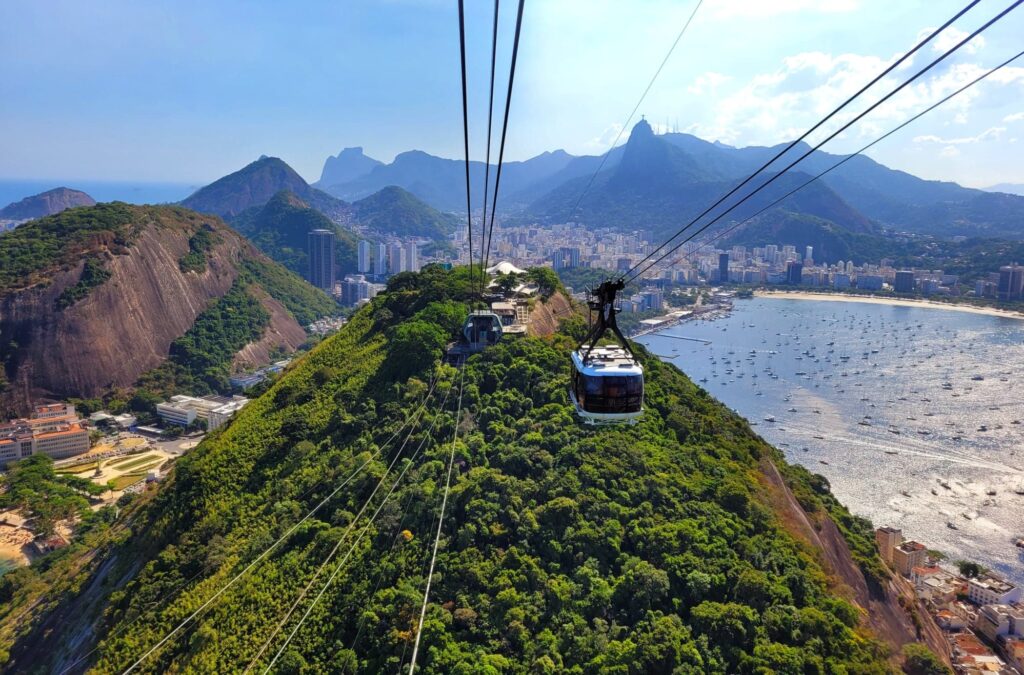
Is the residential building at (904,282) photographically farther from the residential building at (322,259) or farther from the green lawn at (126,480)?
the green lawn at (126,480)

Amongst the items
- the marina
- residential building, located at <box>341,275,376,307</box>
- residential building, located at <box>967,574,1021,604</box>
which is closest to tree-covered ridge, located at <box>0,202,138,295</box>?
residential building, located at <box>341,275,376,307</box>

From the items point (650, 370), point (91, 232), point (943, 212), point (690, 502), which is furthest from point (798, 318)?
point (943, 212)

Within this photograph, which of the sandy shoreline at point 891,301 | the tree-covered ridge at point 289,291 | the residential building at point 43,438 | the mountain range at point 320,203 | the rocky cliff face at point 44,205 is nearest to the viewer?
the residential building at point 43,438

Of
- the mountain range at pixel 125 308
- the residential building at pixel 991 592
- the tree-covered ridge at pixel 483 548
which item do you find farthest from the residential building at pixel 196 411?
the residential building at pixel 991 592

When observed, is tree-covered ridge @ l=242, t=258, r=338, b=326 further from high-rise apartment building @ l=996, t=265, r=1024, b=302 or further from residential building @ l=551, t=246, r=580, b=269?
high-rise apartment building @ l=996, t=265, r=1024, b=302

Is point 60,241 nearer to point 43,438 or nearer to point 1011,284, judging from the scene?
point 43,438

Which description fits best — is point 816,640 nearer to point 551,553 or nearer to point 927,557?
point 551,553

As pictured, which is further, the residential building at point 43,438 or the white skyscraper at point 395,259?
the white skyscraper at point 395,259

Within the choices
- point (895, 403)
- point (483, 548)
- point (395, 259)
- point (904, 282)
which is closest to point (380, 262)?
A: point (395, 259)
